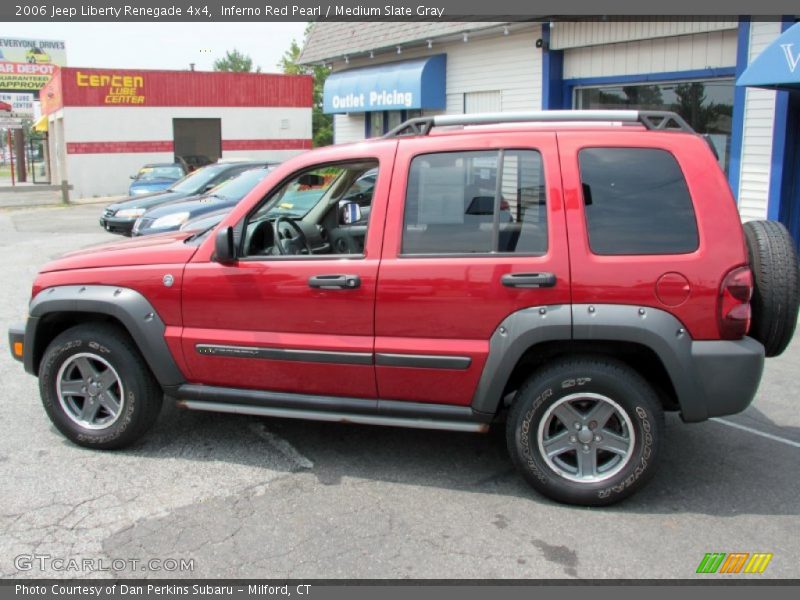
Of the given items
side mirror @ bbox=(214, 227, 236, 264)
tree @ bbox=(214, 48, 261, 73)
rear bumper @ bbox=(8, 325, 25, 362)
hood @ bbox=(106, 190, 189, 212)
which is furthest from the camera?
tree @ bbox=(214, 48, 261, 73)

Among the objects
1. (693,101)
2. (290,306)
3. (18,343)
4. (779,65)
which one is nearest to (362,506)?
(290,306)

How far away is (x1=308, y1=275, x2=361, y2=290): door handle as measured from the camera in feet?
13.6

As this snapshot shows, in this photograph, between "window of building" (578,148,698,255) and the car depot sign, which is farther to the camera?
the car depot sign

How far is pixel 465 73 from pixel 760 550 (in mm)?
13309

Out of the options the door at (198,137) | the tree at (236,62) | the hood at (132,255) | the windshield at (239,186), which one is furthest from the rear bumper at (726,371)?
the tree at (236,62)

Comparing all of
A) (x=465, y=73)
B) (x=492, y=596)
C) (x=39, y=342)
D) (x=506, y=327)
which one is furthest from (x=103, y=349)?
(x=465, y=73)

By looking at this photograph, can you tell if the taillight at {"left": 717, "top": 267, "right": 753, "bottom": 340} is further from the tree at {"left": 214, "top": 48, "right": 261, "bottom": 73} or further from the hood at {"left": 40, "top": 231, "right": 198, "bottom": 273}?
the tree at {"left": 214, "top": 48, "right": 261, "bottom": 73}

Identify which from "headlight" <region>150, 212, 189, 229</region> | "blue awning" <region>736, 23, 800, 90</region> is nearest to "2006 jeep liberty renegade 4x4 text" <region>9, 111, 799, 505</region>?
"blue awning" <region>736, 23, 800, 90</region>

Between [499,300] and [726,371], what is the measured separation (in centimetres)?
116

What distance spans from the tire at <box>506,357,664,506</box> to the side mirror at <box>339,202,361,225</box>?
1567 millimetres

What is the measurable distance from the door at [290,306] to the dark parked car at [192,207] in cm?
721
